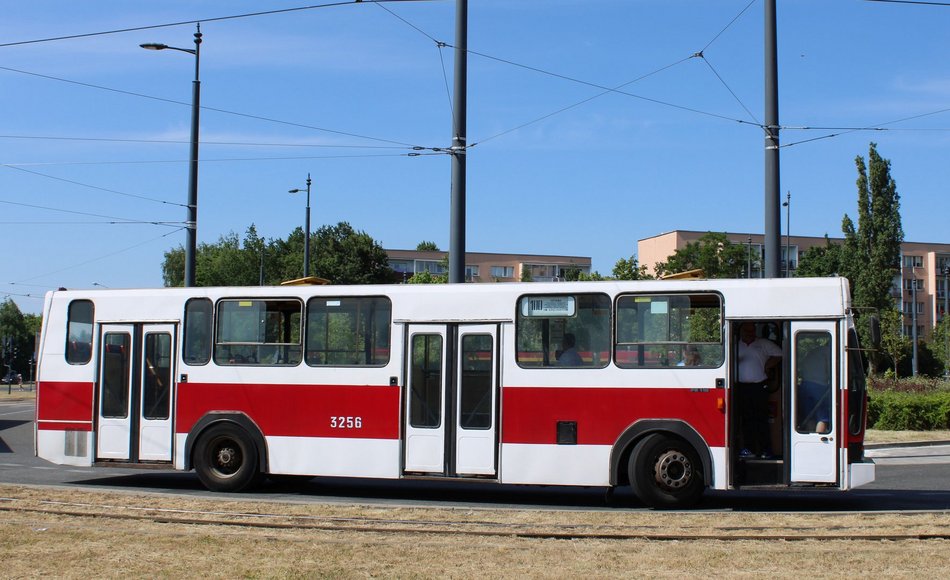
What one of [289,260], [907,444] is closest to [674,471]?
[907,444]

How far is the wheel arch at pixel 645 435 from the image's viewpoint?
12648 mm

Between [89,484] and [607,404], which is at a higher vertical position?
A: [607,404]

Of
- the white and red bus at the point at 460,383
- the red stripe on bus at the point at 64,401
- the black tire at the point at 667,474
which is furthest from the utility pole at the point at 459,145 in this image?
the red stripe on bus at the point at 64,401

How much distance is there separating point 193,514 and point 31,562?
3.10m

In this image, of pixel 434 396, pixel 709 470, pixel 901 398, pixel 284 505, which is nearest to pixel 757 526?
pixel 709 470

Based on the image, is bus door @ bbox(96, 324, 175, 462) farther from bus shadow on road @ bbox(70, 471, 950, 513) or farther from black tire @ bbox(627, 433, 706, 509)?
black tire @ bbox(627, 433, 706, 509)

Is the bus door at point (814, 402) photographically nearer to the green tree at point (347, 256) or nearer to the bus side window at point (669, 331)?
the bus side window at point (669, 331)

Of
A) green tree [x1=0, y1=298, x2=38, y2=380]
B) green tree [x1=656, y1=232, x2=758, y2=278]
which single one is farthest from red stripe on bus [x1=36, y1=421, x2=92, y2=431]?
green tree [x1=0, y1=298, x2=38, y2=380]

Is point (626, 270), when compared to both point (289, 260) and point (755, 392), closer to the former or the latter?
point (289, 260)

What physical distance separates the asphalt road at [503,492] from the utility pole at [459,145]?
3679mm

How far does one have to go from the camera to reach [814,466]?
12.4m

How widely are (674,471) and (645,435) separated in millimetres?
580

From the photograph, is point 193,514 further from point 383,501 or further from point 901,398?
point 901,398

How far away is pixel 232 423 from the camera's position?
48.0 ft
